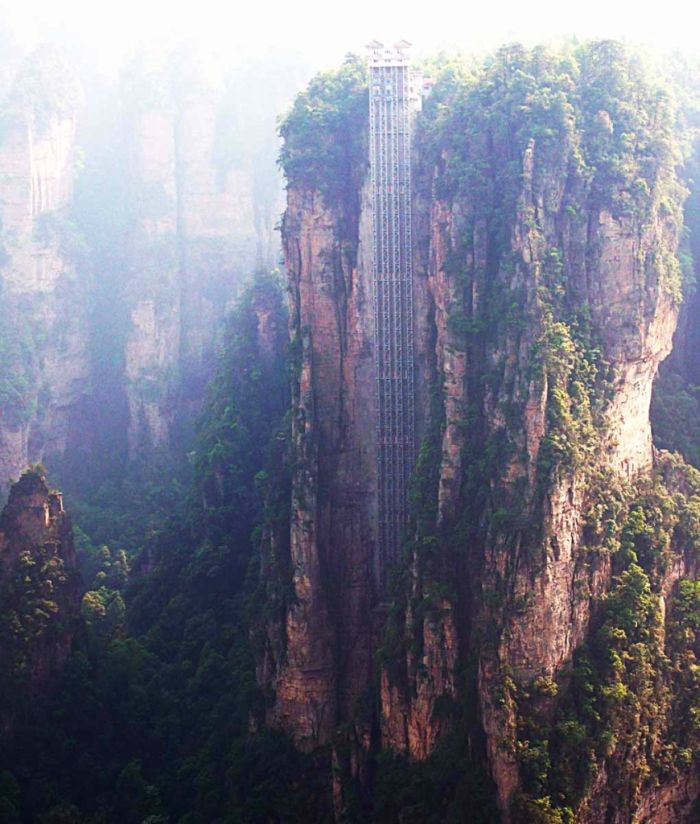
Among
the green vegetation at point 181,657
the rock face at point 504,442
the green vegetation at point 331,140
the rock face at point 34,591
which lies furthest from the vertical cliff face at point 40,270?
the rock face at point 504,442

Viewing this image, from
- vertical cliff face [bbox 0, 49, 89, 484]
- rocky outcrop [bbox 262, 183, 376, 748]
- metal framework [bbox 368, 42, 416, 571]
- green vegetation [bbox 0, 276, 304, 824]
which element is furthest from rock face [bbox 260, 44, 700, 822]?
vertical cliff face [bbox 0, 49, 89, 484]

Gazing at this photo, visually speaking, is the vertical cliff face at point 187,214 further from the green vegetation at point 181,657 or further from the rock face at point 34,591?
the rock face at point 34,591

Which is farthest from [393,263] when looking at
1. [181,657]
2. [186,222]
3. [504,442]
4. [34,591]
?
[186,222]

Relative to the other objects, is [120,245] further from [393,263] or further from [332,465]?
[393,263]

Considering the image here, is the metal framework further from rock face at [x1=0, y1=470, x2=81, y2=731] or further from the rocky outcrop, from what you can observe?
rock face at [x1=0, y1=470, x2=81, y2=731]

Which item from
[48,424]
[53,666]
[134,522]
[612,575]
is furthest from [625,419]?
[48,424]

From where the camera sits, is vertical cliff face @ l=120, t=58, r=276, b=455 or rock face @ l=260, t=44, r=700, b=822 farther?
vertical cliff face @ l=120, t=58, r=276, b=455

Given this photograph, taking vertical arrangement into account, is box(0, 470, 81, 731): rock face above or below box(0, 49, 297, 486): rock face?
below
